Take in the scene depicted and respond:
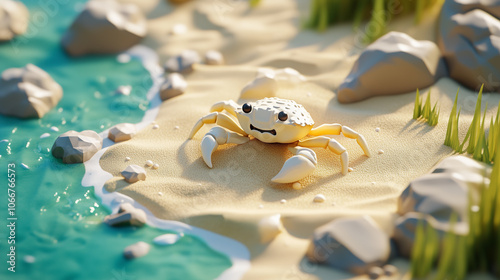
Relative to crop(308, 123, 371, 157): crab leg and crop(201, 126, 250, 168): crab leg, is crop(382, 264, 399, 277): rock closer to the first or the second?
crop(308, 123, 371, 157): crab leg

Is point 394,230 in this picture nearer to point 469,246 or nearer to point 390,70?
point 469,246

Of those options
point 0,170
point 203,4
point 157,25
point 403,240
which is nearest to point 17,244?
point 0,170

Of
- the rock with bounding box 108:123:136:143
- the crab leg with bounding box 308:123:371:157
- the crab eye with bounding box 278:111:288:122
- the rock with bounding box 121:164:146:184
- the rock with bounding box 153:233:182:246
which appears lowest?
the rock with bounding box 153:233:182:246

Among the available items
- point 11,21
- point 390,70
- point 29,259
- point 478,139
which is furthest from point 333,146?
point 11,21

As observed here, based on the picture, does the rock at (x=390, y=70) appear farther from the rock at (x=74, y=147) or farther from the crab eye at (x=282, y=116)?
the rock at (x=74, y=147)

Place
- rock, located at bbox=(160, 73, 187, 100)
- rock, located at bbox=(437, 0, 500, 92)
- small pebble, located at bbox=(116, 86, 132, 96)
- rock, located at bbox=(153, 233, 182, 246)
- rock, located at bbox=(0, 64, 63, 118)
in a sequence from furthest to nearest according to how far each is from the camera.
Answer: small pebble, located at bbox=(116, 86, 132, 96)
rock, located at bbox=(160, 73, 187, 100)
rock, located at bbox=(0, 64, 63, 118)
rock, located at bbox=(437, 0, 500, 92)
rock, located at bbox=(153, 233, 182, 246)

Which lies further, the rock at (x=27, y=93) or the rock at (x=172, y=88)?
the rock at (x=172, y=88)

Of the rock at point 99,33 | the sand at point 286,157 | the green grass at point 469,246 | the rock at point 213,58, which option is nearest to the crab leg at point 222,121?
the sand at point 286,157

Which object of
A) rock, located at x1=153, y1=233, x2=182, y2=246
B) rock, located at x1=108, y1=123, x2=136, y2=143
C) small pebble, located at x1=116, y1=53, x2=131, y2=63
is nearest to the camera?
rock, located at x1=153, y1=233, x2=182, y2=246

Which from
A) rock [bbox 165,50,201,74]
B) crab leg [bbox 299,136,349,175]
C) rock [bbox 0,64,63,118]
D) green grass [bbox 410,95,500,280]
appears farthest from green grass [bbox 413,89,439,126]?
rock [bbox 0,64,63,118]
